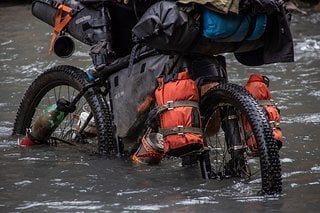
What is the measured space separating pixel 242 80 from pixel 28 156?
377cm

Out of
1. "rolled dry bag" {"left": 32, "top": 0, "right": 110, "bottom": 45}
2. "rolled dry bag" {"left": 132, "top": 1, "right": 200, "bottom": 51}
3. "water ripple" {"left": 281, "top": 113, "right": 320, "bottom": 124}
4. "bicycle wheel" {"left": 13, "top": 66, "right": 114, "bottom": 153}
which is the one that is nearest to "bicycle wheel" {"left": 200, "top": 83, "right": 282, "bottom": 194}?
"rolled dry bag" {"left": 132, "top": 1, "right": 200, "bottom": 51}

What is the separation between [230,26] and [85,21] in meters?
1.41

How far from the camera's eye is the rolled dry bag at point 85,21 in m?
5.30

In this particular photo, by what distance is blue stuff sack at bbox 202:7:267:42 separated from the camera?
→ 430cm

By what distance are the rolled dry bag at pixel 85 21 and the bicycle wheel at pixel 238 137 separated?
3.35ft

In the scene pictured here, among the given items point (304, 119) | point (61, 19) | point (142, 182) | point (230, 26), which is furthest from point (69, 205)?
point (304, 119)

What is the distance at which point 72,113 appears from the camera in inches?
237

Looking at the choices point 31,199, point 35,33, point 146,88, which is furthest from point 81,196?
point 35,33

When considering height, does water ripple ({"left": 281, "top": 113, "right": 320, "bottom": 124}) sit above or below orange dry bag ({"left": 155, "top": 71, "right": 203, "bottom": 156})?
below

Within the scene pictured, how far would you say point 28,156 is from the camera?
18.3ft

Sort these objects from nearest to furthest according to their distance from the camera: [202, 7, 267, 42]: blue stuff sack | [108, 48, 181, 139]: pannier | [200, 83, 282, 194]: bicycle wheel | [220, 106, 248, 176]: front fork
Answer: [200, 83, 282, 194]: bicycle wheel < [202, 7, 267, 42]: blue stuff sack < [220, 106, 248, 176]: front fork < [108, 48, 181, 139]: pannier

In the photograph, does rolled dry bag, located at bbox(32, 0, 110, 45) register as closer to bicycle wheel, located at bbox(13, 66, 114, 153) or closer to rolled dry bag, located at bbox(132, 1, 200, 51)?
bicycle wheel, located at bbox(13, 66, 114, 153)

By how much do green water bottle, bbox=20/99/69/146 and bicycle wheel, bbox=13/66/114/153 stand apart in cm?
9

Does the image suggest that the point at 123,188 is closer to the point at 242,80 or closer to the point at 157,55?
the point at 157,55
